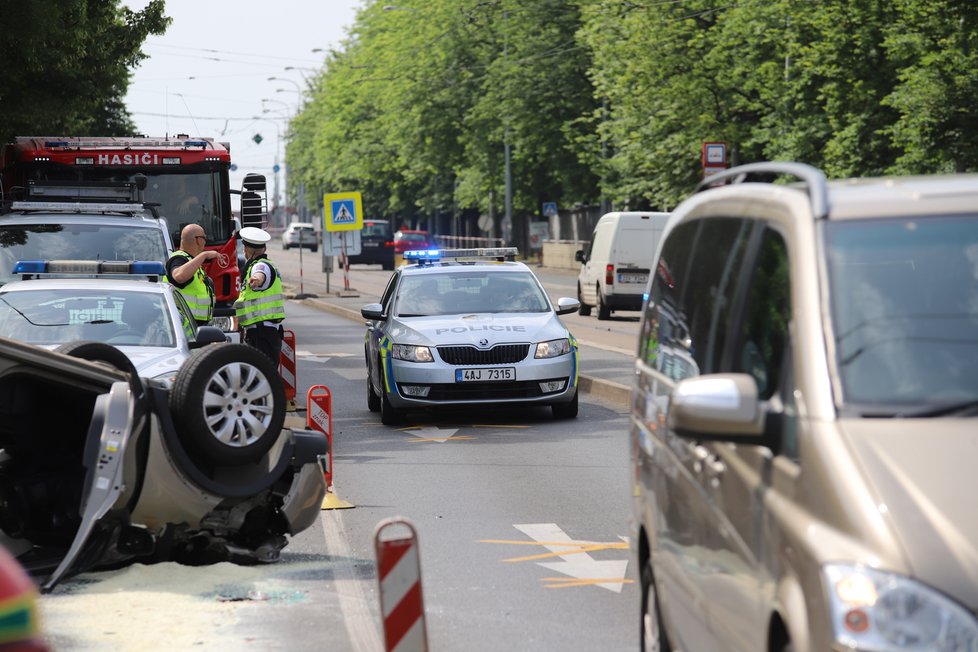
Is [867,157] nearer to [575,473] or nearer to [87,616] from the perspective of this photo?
[575,473]

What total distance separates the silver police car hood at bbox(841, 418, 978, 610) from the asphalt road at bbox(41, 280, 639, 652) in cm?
→ 321

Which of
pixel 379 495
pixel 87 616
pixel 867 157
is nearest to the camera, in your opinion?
pixel 87 616

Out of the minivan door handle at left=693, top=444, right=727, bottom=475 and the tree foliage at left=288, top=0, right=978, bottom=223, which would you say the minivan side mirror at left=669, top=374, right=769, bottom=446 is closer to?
the minivan door handle at left=693, top=444, right=727, bottom=475

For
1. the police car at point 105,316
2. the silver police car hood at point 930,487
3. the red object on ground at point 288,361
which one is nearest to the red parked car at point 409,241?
the red object on ground at point 288,361

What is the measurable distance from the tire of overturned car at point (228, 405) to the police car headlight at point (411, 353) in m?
7.34

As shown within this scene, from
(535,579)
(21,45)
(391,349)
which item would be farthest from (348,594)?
(21,45)

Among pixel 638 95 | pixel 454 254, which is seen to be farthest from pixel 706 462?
pixel 638 95

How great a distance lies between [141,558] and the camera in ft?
28.3

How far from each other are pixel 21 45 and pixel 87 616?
55.0 ft

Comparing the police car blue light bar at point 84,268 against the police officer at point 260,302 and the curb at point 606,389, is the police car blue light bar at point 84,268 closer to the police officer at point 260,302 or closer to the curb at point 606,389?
the police officer at point 260,302

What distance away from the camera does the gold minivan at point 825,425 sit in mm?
3621

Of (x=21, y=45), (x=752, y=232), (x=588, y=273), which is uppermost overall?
(x=21, y=45)

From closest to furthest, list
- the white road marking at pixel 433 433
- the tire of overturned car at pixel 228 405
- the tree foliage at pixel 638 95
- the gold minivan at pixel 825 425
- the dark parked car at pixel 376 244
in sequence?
the gold minivan at pixel 825 425 → the tire of overturned car at pixel 228 405 → the white road marking at pixel 433 433 → the tree foliage at pixel 638 95 → the dark parked car at pixel 376 244

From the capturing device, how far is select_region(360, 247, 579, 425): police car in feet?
53.1
